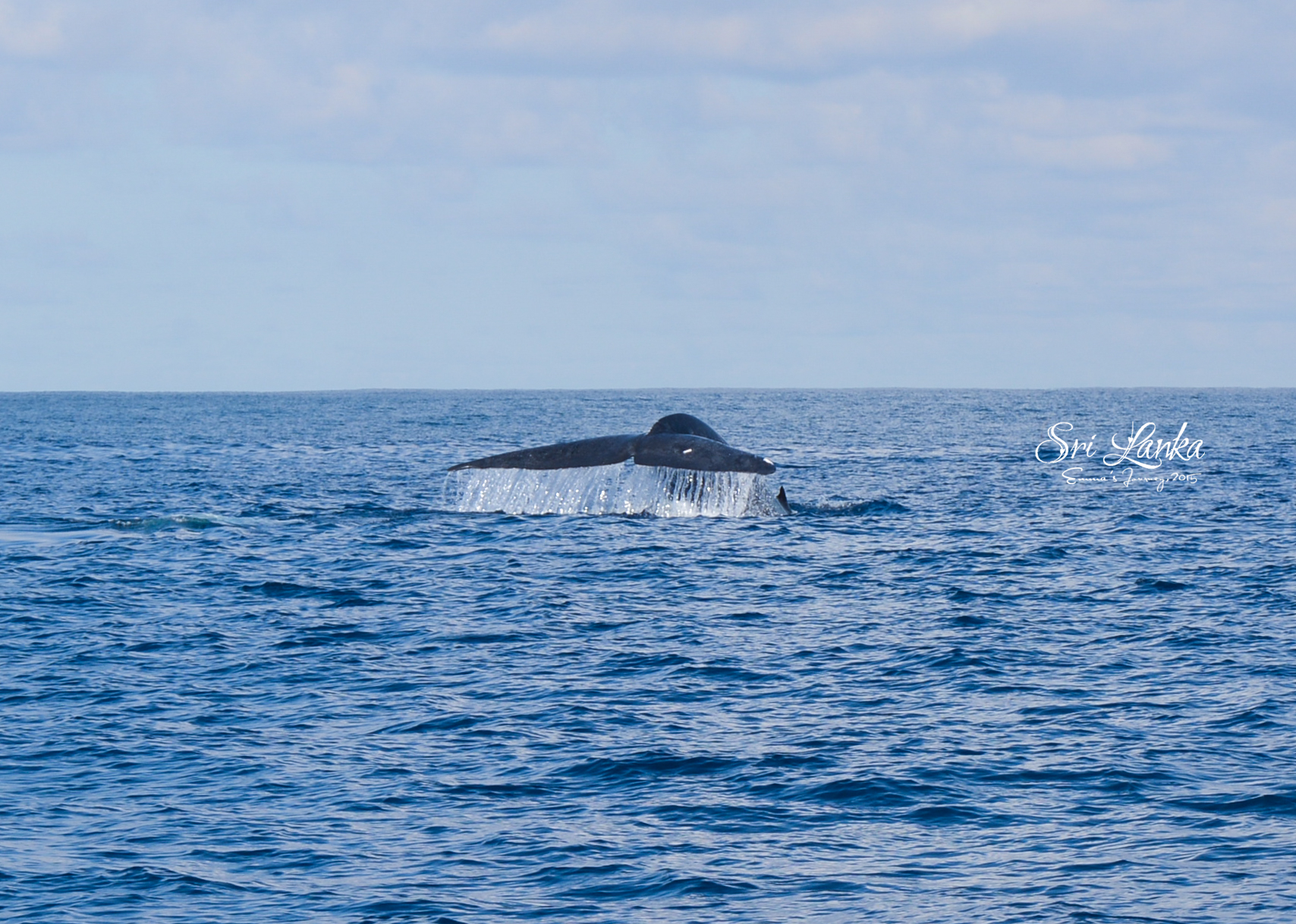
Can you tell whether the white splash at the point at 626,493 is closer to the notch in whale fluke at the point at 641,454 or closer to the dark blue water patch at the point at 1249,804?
the notch in whale fluke at the point at 641,454

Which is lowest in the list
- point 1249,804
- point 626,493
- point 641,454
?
point 1249,804

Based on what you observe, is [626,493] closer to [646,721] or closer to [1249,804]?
[646,721]

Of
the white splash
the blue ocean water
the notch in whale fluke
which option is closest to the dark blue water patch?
the blue ocean water

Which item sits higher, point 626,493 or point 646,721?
point 626,493

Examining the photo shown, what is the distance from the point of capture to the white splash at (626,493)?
105 ft

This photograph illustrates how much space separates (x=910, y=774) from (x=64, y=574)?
17407 millimetres

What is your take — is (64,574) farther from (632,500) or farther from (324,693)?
(632,500)

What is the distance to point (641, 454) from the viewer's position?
23.7 meters

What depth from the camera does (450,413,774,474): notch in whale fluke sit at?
76.9ft

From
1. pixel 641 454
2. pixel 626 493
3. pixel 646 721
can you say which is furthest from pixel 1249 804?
pixel 626 493

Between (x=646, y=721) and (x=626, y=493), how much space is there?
22003 mm

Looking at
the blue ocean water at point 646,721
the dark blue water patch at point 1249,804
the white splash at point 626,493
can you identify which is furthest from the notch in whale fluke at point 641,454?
the dark blue water patch at point 1249,804

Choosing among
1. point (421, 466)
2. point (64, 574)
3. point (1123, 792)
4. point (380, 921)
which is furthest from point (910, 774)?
point (421, 466)

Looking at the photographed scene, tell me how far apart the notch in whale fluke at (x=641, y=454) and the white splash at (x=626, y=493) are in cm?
342
